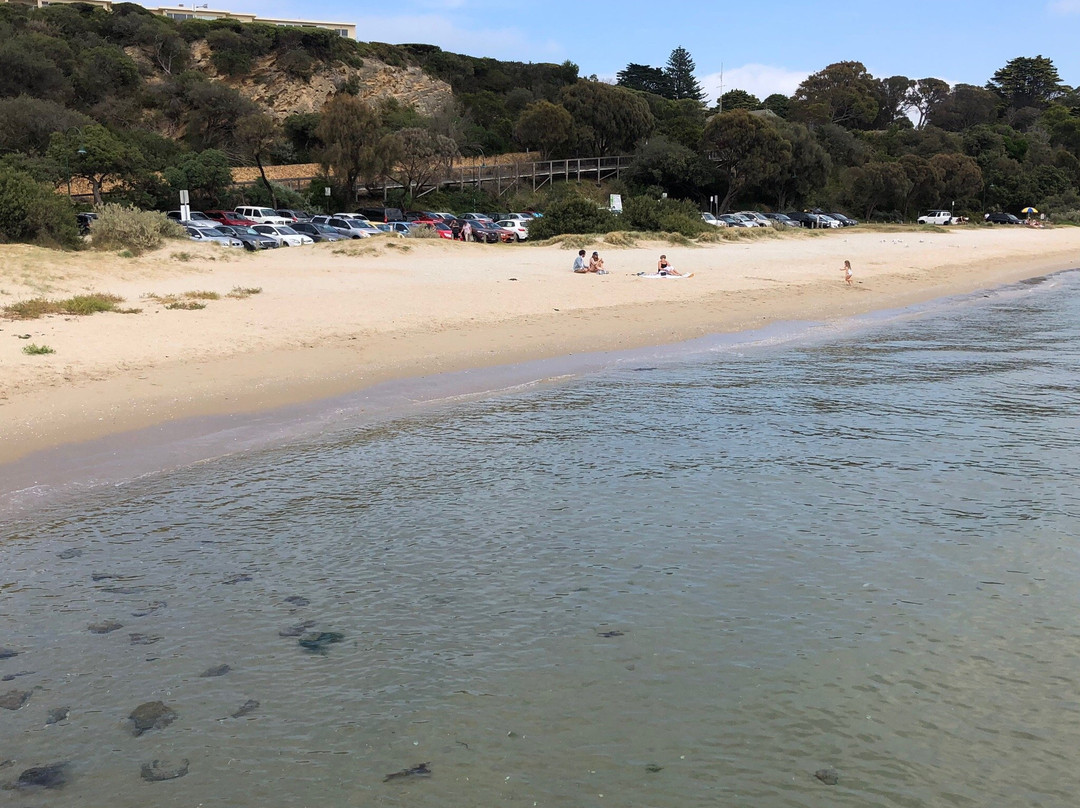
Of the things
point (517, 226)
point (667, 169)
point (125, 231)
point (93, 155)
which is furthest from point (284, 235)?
point (667, 169)

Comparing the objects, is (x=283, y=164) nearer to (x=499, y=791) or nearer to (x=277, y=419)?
(x=277, y=419)

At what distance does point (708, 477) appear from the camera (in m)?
9.42

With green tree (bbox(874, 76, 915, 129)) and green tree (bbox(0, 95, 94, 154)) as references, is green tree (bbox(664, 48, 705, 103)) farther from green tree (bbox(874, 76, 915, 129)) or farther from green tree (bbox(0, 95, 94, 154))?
green tree (bbox(0, 95, 94, 154))

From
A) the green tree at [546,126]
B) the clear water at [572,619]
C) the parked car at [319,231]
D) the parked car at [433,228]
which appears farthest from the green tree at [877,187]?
the clear water at [572,619]

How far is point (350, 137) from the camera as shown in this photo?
53.4 metres

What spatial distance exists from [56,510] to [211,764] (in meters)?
4.33

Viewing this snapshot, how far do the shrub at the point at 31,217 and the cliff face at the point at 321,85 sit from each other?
172 feet

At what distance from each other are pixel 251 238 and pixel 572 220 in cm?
1291

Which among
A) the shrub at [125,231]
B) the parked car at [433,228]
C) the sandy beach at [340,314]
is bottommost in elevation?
the sandy beach at [340,314]

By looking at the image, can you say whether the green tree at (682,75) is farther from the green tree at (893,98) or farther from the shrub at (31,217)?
the shrub at (31,217)

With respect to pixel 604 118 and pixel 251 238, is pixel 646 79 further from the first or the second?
pixel 251 238

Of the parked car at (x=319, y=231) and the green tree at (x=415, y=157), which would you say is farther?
the green tree at (x=415, y=157)

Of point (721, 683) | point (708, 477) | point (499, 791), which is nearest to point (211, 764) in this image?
point (499, 791)

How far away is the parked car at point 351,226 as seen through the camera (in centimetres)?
4000
